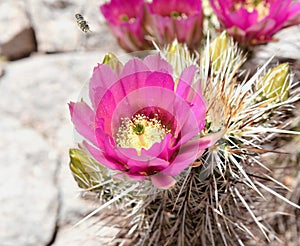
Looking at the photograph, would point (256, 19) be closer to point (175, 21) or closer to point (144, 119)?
point (175, 21)

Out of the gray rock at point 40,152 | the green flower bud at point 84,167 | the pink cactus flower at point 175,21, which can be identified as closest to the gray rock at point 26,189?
the gray rock at point 40,152

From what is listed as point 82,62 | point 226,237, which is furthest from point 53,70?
point 226,237

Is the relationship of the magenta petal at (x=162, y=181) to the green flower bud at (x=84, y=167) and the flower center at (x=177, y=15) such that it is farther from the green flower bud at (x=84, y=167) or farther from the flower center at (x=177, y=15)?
the flower center at (x=177, y=15)

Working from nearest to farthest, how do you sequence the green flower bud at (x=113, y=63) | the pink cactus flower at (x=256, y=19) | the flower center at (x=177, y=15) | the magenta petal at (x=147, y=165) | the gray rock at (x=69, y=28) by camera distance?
the magenta petal at (x=147, y=165)
the green flower bud at (x=113, y=63)
the pink cactus flower at (x=256, y=19)
the flower center at (x=177, y=15)
the gray rock at (x=69, y=28)

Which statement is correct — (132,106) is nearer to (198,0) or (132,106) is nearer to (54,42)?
(198,0)

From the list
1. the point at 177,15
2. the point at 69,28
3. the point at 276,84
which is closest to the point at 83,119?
the point at 276,84

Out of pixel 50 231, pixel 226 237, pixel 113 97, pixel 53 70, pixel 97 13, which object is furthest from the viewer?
pixel 97 13
